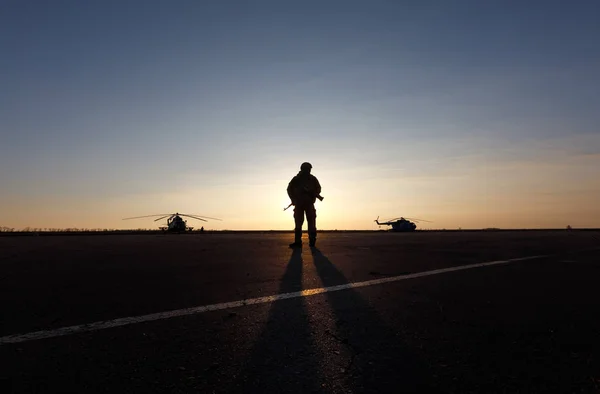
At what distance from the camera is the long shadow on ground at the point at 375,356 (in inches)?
79.8

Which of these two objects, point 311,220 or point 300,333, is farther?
point 311,220

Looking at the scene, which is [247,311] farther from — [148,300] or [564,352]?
[564,352]

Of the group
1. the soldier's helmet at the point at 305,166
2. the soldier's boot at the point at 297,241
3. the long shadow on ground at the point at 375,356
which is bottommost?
the long shadow on ground at the point at 375,356

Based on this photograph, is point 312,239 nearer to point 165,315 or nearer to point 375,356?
point 165,315

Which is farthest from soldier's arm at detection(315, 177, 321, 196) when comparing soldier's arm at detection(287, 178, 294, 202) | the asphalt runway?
the asphalt runway

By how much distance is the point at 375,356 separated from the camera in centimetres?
242

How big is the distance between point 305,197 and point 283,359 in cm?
927

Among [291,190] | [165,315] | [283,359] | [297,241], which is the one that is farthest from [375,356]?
[291,190]

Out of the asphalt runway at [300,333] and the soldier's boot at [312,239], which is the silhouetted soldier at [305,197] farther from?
the asphalt runway at [300,333]

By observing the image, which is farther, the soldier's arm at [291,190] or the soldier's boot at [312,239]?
the soldier's arm at [291,190]

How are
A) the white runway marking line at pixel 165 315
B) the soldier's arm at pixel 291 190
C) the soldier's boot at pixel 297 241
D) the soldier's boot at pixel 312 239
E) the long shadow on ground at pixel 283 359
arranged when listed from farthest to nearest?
the soldier's arm at pixel 291 190
the soldier's boot at pixel 312 239
the soldier's boot at pixel 297 241
the white runway marking line at pixel 165 315
the long shadow on ground at pixel 283 359

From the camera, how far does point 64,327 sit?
3.00m

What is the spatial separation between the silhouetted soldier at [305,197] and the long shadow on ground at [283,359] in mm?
8060

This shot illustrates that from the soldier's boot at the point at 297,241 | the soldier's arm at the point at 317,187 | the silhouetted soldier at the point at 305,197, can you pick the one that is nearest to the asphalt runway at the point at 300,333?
the soldier's boot at the point at 297,241
